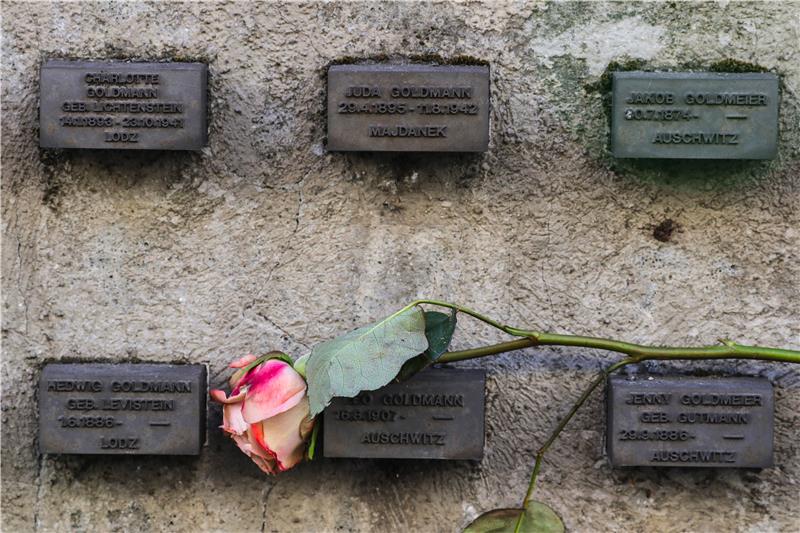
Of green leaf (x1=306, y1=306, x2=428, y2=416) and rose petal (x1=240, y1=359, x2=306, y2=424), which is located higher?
green leaf (x1=306, y1=306, x2=428, y2=416)

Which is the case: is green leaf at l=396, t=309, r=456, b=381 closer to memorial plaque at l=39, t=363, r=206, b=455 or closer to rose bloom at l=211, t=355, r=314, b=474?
rose bloom at l=211, t=355, r=314, b=474

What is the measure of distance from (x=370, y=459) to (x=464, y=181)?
41 cm

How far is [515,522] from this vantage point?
1.10 m

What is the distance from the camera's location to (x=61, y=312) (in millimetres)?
1239

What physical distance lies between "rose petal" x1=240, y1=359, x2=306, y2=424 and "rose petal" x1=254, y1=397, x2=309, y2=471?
2 centimetres

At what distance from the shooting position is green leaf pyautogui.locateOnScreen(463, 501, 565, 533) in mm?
1102

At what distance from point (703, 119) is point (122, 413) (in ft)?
2.88

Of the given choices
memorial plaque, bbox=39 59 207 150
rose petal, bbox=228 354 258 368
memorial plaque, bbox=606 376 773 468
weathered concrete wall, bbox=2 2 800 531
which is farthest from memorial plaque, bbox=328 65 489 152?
memorial plaque, bbox=606 376 773 468

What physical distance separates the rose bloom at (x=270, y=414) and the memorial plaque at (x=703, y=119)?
54 cm

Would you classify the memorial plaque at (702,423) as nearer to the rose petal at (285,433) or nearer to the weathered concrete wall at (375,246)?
the weathered concrete wall at (375,246)

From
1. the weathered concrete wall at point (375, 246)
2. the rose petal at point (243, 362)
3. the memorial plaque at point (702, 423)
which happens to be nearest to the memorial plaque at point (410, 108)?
the weathered concrete wall at point (375, 246)

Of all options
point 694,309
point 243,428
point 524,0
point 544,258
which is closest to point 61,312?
point 243,428

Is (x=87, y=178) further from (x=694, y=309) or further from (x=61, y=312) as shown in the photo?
(x=694, y=309)

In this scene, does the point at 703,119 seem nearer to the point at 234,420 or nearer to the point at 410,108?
the point at 410,108
